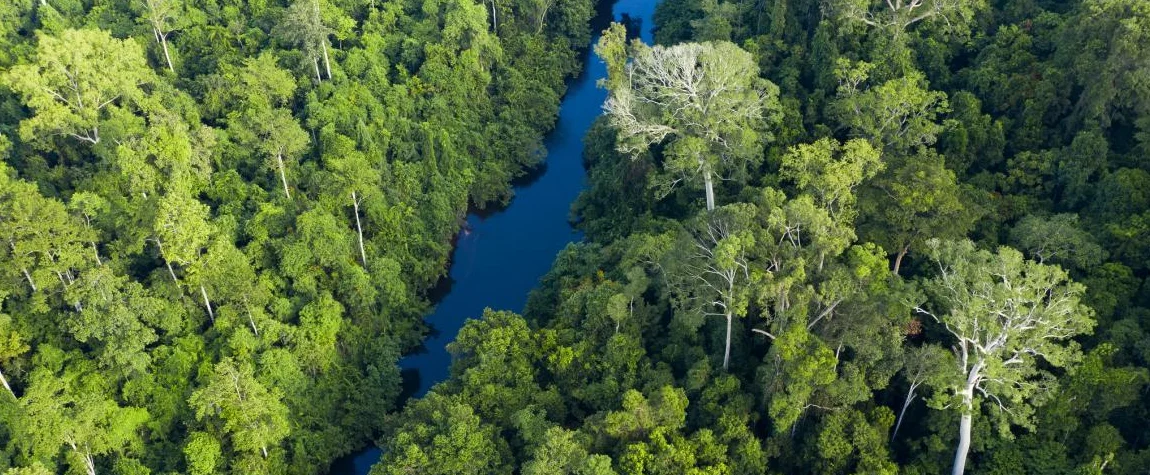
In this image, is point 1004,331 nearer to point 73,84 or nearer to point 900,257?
point 900,257

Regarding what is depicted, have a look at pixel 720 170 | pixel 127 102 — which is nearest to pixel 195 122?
pixel 127 102

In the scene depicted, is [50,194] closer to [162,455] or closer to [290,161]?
[290,161]

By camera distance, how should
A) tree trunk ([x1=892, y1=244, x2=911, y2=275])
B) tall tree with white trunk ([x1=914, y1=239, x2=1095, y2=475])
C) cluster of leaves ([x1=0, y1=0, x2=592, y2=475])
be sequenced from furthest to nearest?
tree trunk ([x1=892, y1=244, x2=911, y2=275]) → cluster of leaves ([x1=0, y1=0, x2=592, y2=475]) → tall tree with white trunk ([x1=914, y1=239, x2=1095, y2=475])

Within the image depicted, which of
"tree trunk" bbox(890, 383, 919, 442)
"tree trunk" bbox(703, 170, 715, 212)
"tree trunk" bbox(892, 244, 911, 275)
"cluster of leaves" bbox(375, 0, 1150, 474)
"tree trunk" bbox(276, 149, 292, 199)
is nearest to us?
"cluster of leaves" bbox(375, 0, 1150, 474)

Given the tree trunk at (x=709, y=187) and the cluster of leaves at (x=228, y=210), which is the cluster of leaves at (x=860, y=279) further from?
the cluster of leaves at (x=228, y=210)

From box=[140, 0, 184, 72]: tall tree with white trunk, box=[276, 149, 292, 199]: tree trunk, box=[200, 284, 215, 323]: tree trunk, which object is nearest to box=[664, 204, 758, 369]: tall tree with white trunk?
box=[200, 284, 215, 323]: tree trunk

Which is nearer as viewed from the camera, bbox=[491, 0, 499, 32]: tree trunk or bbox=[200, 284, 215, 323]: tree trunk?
bbox=[200, 284, 215, 323]: tree trunk

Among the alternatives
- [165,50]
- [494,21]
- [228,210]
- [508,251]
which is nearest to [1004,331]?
[508,251]

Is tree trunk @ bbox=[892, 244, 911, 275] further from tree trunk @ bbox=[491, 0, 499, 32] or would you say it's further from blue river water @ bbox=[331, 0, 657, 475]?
tree trunk @ bbox=[491, 0, 499, 32]

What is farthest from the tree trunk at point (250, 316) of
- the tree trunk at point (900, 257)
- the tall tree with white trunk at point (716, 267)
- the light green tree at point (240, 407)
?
the tree trunk at point (900, 257)
